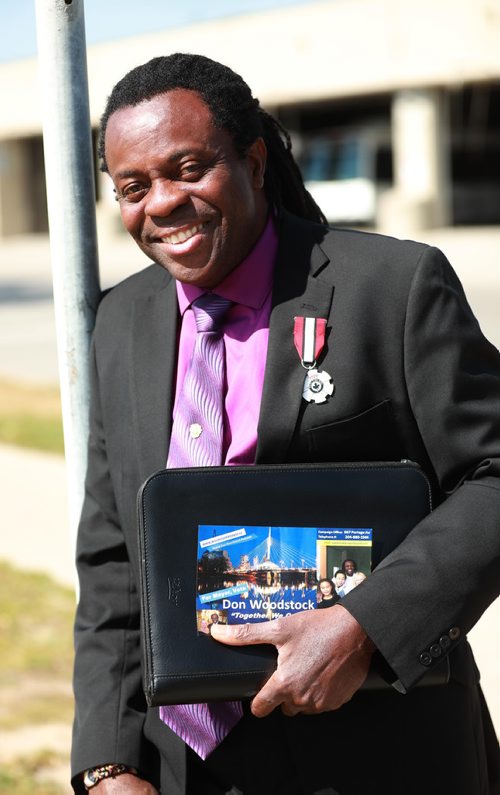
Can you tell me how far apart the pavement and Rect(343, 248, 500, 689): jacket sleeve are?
7.50ft

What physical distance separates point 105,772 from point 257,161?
3.72 feet

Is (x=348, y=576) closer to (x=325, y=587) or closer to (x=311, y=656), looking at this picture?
(x=325, y=587)

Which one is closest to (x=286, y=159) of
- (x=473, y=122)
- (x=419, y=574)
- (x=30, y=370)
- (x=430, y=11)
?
(x=419, y=574)

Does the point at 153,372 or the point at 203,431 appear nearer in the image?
the point at 203,431

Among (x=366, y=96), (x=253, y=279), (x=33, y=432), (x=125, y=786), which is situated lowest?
(x=33, y=432)

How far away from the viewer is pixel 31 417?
30.0 ft

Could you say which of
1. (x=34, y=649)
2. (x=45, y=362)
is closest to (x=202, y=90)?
(x=34, y=649)

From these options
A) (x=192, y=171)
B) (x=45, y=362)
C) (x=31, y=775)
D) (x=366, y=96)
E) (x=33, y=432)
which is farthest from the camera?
(x=366, y=96)

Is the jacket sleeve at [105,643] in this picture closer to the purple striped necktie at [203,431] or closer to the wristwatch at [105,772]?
the wristwatch at [105,772]

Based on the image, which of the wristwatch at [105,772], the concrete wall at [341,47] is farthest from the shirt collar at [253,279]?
the concrete wall at [341,47]

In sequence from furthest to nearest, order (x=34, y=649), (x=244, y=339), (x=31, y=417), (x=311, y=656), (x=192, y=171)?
(x=31, y=417)
(x=34, y=649)
(x=244, y=339)
(x=192, y=171)
(x=311, y=656)

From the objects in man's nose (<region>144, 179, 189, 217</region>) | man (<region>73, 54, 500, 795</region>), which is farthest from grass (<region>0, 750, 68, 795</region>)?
man's nose (<region>144, 179, 189, 217</region>)

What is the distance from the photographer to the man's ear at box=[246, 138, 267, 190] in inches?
78.8

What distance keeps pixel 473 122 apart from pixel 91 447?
2747 centimetres
